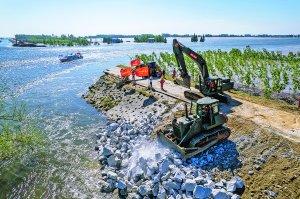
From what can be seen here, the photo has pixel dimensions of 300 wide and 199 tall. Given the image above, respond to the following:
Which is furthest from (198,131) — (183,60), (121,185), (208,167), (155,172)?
(183,60)

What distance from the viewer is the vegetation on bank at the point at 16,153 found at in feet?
81.3

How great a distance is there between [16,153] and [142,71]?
24834mm

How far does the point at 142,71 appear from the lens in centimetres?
5091

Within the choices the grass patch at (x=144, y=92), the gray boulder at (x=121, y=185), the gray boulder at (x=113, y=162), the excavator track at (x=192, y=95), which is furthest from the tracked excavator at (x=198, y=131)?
the grass patch at (x=144, y=92)

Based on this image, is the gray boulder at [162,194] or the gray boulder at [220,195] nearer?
the gray boulder at [220,195]

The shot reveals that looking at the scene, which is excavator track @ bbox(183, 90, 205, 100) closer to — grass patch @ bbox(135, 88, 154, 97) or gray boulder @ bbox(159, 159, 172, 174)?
grass patch @ bbox(135, 88, 154, 97)

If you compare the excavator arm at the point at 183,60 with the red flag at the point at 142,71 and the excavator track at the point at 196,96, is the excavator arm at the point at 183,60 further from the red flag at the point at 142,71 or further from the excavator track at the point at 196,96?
the red flag at the point at 142,71

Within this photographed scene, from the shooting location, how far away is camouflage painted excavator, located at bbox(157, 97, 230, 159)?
24809mm

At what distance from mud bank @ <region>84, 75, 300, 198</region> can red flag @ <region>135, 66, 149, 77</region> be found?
1869cm

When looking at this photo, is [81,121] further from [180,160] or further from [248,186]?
[248,186]

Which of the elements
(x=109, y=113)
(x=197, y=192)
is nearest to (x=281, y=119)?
(x=197, y=192)

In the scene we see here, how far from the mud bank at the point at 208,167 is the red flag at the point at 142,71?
1869 centimetres

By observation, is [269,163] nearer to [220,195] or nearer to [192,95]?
[220,195]

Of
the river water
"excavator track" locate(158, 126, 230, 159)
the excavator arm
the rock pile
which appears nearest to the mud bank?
the rock pile
